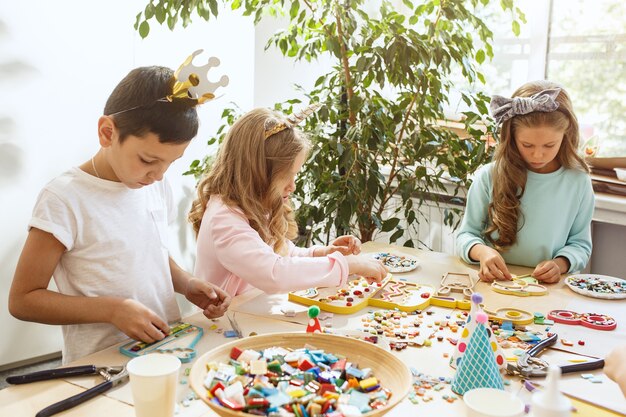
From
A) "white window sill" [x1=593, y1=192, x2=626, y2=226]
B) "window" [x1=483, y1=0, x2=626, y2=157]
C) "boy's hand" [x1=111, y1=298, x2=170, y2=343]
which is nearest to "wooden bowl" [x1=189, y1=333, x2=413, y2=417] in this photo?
"boy's hand" [x1=111, y1=298, x2=170, y2=343]

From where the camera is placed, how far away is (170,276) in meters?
1.63

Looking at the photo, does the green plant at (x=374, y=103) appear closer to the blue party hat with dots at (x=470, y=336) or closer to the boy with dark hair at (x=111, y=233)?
the boy with dark hair at (x=111, y=233)

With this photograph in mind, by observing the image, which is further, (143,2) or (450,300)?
(143,2)

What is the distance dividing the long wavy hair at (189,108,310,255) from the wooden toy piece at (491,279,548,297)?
0.61m

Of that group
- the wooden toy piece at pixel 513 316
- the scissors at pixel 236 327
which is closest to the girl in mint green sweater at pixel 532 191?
the wooden toy piece at pixel 513 316

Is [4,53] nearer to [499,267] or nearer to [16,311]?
[16,311]

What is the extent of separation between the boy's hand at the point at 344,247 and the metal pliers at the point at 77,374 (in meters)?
0.85

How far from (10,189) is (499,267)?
1838 millimetres

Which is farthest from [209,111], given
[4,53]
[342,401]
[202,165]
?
[342,401]

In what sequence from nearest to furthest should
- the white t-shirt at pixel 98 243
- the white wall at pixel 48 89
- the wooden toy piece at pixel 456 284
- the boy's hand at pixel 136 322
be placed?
1. the boy's hand at pixel 136 322
2. the white t-shirt at pixel 98 243
3. the wooden toy piece at pixel 456 284
4. the white wall at pixel 48 89

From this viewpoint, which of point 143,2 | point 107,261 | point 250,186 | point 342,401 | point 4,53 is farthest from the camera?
point 143,2

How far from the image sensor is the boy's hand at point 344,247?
6.09 ft

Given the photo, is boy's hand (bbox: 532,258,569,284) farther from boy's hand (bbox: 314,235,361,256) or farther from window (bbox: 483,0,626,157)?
window (bbox: 483,0,626,157)

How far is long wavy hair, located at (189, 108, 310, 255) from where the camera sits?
170cm
